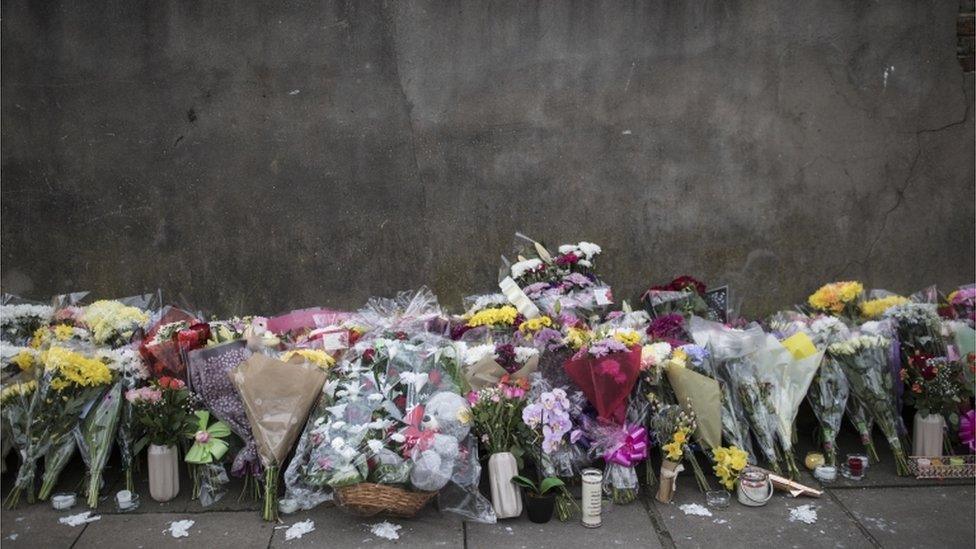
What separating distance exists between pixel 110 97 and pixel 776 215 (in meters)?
4.96

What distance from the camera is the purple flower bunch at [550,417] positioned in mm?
4664

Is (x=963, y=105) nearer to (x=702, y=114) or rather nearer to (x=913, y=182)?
(x=913, y=182)

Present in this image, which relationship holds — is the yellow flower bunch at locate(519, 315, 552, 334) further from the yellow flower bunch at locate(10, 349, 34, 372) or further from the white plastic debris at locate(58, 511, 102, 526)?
the yellow flower bunch at locate(10, 349, 34, 372)

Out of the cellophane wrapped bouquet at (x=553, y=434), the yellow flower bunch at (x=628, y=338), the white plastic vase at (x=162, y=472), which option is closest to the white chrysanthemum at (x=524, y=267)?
the yellow flower bunch at (x=628, y=338)

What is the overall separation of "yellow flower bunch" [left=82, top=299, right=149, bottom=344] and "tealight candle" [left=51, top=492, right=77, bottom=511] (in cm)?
95

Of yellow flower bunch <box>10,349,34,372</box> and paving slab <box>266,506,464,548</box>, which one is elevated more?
yellow flower bunch <box>10,349,34,372</box>

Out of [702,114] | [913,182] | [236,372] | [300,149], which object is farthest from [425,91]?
[913,182]

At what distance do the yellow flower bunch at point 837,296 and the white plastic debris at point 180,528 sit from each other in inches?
173

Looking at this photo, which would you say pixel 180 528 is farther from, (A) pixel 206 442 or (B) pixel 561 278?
(B) pixel 561 278

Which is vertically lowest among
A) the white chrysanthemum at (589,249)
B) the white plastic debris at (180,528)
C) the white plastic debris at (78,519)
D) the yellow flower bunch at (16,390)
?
the white plastic debris at (180,528)

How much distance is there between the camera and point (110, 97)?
20.6 feet

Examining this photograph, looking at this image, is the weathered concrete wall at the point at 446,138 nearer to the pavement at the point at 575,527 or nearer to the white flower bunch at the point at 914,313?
the white flower bunch at the point at 914,313

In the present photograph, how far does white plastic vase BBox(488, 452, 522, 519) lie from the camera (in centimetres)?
462

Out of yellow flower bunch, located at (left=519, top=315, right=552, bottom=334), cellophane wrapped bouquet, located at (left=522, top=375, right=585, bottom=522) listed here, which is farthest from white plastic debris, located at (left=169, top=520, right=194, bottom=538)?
yellow flower bunch, located at (left=519, top=315, right=552, bottom=334)
